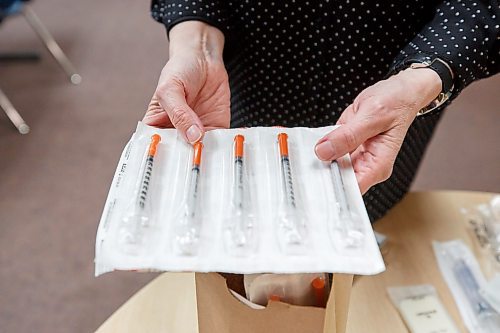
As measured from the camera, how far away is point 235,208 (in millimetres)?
586

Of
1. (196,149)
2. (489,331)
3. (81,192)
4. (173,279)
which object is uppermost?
(196,149)

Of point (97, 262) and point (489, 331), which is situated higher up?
point (97, 262)

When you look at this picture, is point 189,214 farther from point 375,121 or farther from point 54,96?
point 54,96

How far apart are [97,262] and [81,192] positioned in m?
1.55

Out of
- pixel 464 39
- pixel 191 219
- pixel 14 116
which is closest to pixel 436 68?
pixel 464 39

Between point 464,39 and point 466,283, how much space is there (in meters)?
0.36

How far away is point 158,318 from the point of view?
809 mm

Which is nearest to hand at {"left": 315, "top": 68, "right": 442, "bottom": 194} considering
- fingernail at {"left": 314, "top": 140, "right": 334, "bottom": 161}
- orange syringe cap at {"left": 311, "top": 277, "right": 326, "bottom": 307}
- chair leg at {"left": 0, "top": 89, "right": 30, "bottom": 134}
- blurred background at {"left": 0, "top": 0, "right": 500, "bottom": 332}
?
fingernail at {"left": 314, "top": 140, "right": 334, "bottom": 161}

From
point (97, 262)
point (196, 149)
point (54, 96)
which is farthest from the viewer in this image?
point (54, 96)

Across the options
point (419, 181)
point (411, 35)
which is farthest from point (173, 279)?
point (419, 181)

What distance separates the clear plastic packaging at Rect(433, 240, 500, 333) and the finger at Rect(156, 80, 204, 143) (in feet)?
1.52

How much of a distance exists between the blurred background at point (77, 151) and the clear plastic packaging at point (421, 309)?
3.29 feet

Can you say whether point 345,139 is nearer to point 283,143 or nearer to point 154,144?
point 283,143

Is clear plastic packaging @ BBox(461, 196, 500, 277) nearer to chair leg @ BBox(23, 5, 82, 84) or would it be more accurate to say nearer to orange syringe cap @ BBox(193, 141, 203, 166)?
orange syringe cap @ BBox(193, 141, 203, 166)
